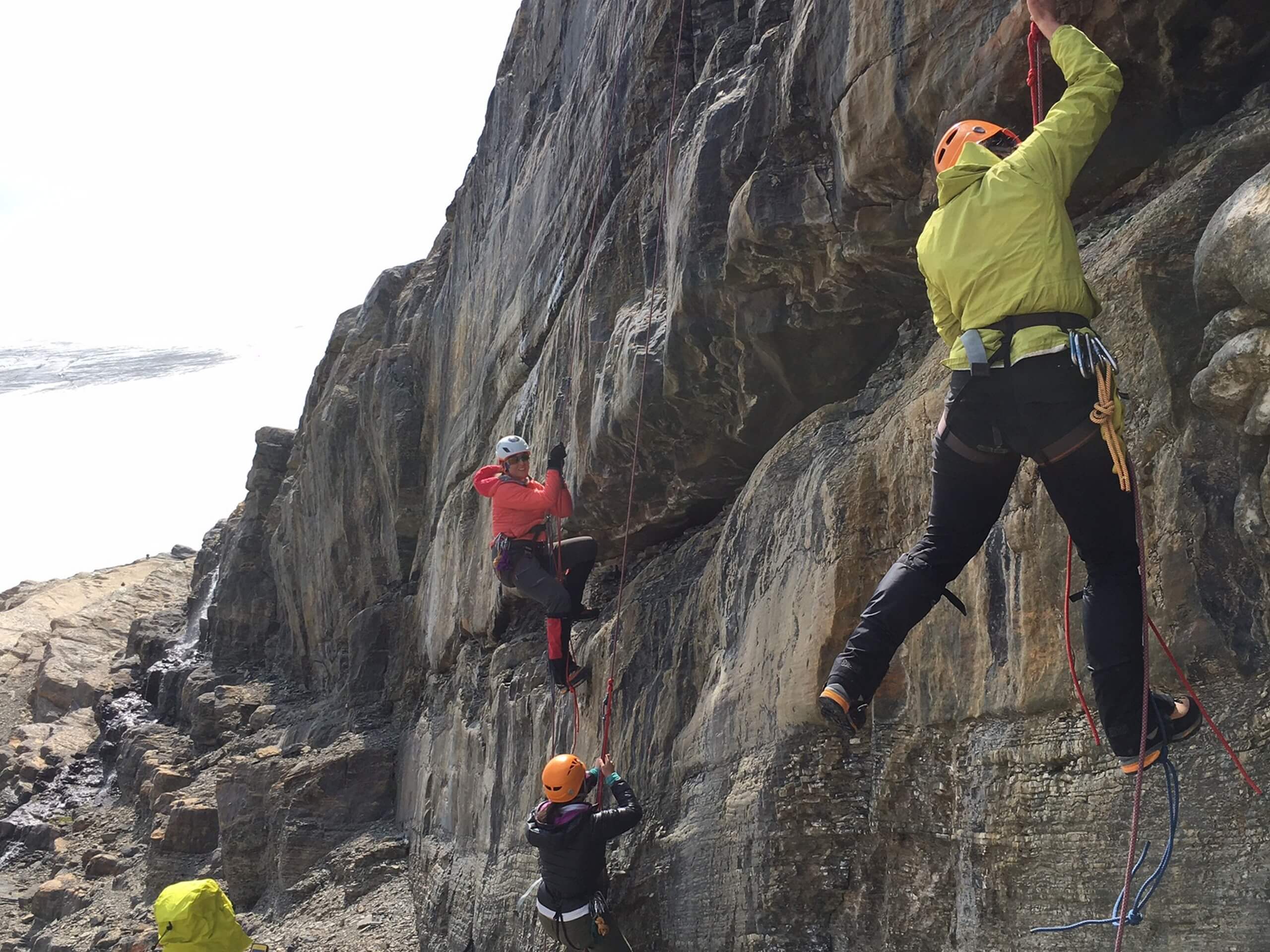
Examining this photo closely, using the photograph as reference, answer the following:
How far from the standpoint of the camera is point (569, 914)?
26.3 feet

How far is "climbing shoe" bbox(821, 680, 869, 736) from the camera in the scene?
16.8 ft

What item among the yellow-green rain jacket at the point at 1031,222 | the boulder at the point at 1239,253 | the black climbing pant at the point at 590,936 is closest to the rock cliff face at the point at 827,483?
the boulder at the point at 1239,253

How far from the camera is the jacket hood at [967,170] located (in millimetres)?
4926

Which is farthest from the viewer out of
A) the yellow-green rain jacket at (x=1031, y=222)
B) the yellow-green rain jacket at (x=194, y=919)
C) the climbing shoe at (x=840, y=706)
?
the yellow-green rain jacket at (x=194, y=919)

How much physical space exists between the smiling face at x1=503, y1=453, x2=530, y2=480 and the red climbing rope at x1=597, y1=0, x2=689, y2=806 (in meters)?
1.00

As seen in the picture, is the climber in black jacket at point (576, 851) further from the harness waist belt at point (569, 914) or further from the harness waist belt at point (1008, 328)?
the harness waist belt at point (1008, 328)

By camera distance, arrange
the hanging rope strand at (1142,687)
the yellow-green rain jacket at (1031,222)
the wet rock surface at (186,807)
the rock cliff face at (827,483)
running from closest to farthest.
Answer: the hanging rope strand at (1142,687) < the yellow-green rain jacket at (1031,222) < the rock cliff face at (827,483) < the wet rock surface at (186,807)

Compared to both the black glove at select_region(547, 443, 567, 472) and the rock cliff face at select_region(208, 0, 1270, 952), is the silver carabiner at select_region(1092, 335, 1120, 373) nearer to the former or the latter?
the rock cliff face at select_region(208, 0, 1270, 952)

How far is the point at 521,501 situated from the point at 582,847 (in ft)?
11.2

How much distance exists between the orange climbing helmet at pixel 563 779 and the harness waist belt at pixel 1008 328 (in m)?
4.71

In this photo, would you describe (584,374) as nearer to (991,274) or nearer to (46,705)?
(991,274)

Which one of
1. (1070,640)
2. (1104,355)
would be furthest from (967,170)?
(1070,640)

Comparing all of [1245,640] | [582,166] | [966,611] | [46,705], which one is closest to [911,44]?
[966,611]

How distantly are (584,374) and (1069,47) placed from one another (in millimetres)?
6814
